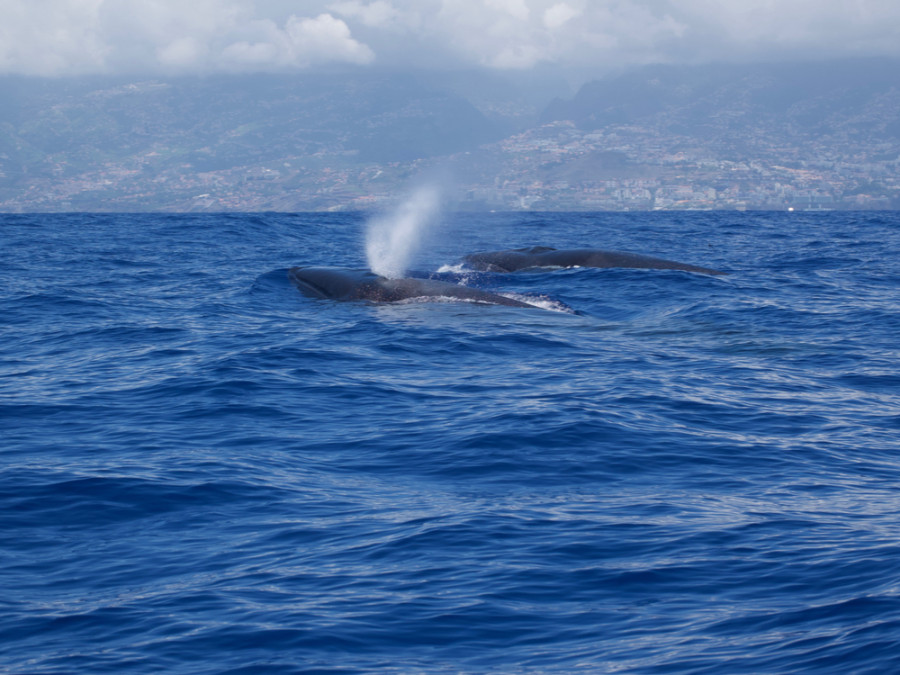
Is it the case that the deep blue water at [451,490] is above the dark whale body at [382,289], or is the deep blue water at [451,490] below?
below

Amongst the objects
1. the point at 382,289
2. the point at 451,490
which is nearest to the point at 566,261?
the point at 382,289

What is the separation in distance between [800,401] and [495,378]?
14.0 ft

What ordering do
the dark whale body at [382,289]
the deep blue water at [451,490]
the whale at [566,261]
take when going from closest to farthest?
the deep blue water at [451,490] → the dark whale body at [382,289] → the whale at [566,261]

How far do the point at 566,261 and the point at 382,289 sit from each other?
877 centimetres

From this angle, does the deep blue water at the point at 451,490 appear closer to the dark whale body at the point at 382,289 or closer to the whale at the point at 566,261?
the dark whale body at the point at 382,289

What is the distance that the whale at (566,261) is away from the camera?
27594 mm

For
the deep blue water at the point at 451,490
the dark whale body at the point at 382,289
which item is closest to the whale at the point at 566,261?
the dark whale body at the point at 382,289

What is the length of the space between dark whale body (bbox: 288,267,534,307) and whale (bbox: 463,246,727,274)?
20.8 ft

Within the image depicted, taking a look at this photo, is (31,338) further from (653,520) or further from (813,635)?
(813,635)

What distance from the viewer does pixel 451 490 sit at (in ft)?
30.8

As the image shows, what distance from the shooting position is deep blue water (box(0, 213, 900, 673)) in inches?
247

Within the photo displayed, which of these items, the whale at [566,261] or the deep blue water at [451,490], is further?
the whale at [566,261]

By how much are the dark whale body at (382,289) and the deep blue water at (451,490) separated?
80cm

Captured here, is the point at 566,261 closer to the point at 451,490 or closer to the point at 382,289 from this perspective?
the point at 382,289
